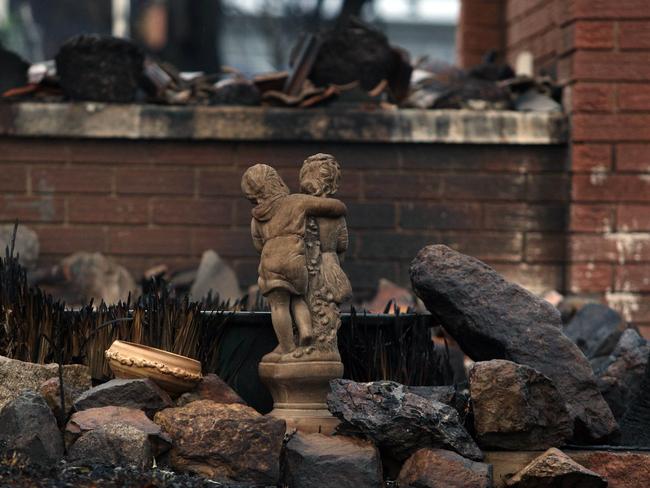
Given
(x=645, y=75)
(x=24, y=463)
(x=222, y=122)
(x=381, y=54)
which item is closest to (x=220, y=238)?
(x=222, y=122)

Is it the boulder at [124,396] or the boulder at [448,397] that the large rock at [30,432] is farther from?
the boulder at [448,397]

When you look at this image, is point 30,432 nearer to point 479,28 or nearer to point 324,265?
point 324,265

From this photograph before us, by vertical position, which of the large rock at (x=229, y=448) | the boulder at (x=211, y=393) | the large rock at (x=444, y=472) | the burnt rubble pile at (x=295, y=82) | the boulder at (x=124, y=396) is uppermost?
the burnt rubble pile at (x=295, y=82)

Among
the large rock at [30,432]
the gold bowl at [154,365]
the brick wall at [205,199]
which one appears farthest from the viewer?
the brick wall at [205,199]

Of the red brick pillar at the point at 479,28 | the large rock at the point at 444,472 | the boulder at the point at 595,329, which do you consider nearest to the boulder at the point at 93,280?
the boulder at the point at 595,329

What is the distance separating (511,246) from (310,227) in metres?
4.14

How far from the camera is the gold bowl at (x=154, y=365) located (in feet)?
18.2

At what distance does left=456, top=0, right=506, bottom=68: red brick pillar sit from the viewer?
13.0m

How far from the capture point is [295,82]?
9812mm

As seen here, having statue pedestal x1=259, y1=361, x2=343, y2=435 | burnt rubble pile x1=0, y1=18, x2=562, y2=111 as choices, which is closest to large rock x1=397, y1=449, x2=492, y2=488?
statue pedestal x1=259, y1=361, x2=343, y2=435

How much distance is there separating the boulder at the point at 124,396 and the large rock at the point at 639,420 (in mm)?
2302

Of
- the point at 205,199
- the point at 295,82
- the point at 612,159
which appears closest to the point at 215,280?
the point at 205,199

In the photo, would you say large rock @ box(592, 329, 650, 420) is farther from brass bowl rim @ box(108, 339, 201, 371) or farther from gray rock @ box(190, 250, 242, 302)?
gray rock @ box(190, 250, 242, 302)

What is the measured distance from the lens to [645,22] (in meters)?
9.45
